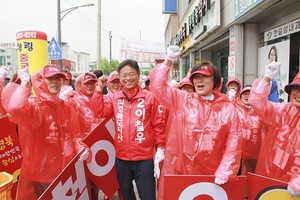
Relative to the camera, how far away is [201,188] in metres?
2.06

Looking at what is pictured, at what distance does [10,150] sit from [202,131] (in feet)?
6.55

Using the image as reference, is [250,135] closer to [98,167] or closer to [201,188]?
[201,188]

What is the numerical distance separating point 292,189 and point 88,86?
2.62 m

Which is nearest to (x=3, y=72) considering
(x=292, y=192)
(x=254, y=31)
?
(x=292, y=192)

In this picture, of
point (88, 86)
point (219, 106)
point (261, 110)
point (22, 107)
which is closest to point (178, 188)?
point (219, 106)

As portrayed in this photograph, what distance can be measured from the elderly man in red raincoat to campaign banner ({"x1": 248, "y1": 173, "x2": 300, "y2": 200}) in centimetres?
11

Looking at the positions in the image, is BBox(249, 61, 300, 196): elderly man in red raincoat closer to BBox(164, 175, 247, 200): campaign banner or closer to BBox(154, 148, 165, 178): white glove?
BBox(164, 175, 247, 200): campaign banner

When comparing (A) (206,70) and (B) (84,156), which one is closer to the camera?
(A) (206,70)

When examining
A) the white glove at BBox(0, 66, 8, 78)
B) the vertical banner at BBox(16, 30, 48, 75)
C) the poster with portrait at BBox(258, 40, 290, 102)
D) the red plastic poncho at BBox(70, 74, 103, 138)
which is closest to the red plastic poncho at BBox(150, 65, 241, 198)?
the white glove at BBox(0, 66, 8, 78)

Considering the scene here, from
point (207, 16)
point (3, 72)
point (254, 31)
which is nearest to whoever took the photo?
point (3, 72)

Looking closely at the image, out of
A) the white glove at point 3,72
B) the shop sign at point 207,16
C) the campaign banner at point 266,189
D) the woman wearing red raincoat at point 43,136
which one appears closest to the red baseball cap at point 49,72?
the woman wearing red raincoat at point 43,136

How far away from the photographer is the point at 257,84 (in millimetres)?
2266

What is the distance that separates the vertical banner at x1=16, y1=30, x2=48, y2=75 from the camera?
5.53 metres

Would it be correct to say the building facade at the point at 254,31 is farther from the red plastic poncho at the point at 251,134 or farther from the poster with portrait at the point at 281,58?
the red plastic poncho at the point at 251,134
